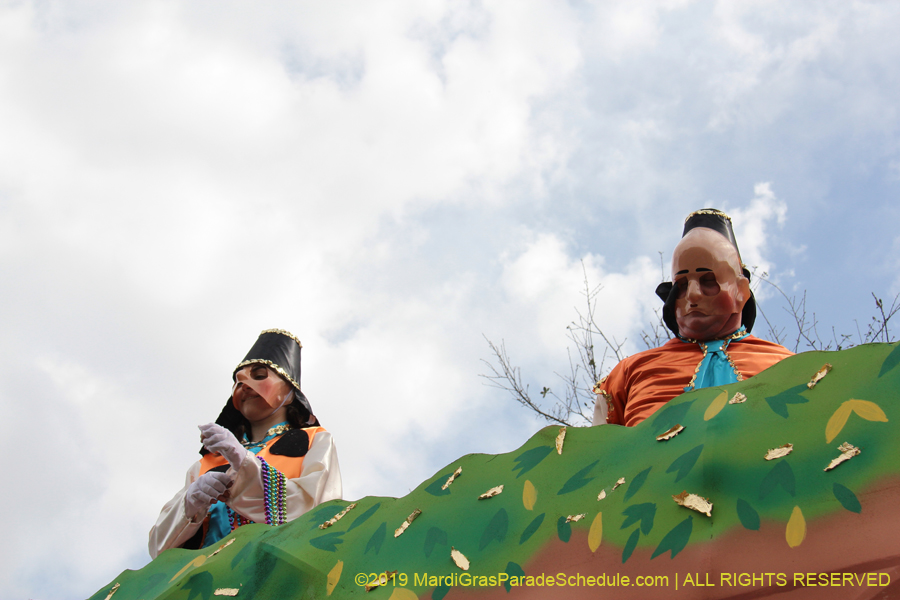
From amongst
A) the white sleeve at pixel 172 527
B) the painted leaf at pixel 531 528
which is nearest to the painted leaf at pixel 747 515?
the painted leaf at pixel 531 528

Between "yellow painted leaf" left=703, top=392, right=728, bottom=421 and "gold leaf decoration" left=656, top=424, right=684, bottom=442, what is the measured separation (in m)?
0.07

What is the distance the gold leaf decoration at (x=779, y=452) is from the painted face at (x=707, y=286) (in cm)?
156

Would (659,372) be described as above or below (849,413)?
above

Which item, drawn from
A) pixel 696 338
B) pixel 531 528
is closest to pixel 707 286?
pixel 696 338

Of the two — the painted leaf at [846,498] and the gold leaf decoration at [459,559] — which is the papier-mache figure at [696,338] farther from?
the painted leaf at [846,498]

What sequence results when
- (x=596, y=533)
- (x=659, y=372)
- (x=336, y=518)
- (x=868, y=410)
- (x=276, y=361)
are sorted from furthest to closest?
(x=276, y=361), (x=659, y=372), (x=336, y=518), (x=596, y=533), (x=868, y=410)

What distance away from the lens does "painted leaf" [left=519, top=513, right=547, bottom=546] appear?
77.3 inches

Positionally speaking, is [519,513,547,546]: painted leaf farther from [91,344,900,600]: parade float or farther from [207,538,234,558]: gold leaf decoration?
[207,538,234,558]: gold leaf decoration

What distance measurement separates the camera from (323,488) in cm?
364

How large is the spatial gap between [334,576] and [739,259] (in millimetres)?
2203

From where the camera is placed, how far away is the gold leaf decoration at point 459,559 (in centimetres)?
200

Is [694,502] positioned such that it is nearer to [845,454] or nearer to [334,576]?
[845,454]

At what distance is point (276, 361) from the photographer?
170 inches

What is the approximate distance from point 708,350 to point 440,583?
170 centimetres
